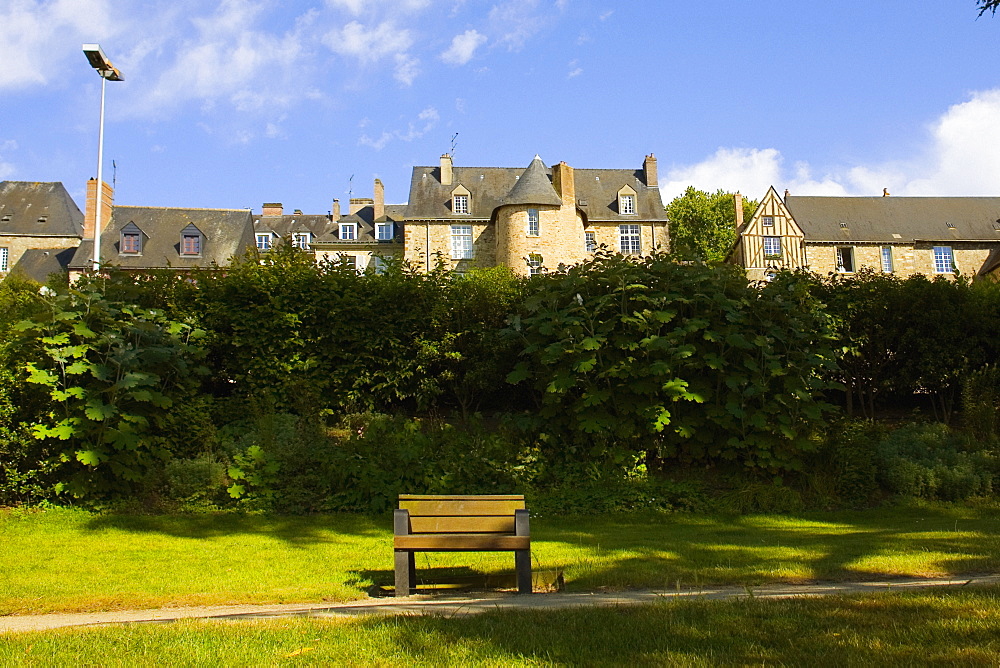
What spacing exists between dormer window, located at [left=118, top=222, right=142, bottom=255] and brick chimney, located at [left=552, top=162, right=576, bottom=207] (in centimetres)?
2208

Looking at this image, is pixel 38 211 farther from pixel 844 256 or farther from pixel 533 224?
pixel 844 256

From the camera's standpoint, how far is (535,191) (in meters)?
39.2

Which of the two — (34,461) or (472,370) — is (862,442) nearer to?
(472,370)

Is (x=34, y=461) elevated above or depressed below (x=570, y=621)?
above

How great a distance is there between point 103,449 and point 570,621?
292 inches

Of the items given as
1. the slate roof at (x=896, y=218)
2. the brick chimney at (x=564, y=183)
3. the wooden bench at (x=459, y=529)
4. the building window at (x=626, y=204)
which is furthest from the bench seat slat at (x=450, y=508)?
the slate roof at (x=896, y=218)

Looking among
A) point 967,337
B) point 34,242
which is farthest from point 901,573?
point 34,242

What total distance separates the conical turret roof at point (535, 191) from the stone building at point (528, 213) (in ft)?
0.16

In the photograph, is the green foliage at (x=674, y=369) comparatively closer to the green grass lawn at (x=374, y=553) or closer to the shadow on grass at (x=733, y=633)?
the green grass lawn at (x=374, y=553)

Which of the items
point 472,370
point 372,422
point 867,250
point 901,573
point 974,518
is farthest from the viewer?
point 867,250

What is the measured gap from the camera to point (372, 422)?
36.6 feet

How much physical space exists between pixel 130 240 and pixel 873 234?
41596mm

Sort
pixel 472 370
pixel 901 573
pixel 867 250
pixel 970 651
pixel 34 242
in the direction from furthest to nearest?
1. pixel 34 242
2. pixel 867 250
3. pixel 472 370
4. pixel 901 573
5. pixel 970 651

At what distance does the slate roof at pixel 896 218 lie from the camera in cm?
4619
